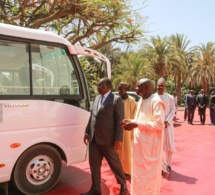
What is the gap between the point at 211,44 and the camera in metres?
33.8

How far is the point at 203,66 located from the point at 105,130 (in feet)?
106

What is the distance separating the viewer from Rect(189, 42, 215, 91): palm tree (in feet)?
108

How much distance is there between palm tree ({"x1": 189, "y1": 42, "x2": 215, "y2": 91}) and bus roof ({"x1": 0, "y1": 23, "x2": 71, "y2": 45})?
31.6 m

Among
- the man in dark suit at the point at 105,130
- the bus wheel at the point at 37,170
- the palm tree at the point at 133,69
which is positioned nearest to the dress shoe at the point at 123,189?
the man in dark suit at the point at 105,130

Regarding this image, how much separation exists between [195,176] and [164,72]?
22.7 metres

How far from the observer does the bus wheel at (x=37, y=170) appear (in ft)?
12.9

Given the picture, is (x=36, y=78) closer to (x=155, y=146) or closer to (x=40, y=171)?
(x=40, y=171)

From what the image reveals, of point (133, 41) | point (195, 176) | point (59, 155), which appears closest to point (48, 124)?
point (59, 155)

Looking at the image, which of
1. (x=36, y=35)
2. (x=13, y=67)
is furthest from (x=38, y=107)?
(x=36, y=35)

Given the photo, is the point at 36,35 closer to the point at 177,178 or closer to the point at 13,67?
the point at 13,67

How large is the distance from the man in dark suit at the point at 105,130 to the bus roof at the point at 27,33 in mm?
1122

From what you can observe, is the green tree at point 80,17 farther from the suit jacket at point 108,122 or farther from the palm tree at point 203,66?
the palm tree at point 203,66

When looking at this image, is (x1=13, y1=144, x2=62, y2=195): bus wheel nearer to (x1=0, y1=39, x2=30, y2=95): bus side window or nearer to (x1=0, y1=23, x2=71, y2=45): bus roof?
(x1=0, y1=39, x2=30, y2=95): bus side window

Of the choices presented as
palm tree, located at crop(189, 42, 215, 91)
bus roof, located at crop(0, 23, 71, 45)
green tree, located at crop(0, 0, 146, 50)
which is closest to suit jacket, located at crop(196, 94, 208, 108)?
green tree, located at crop(0, 0, 146, 50)
